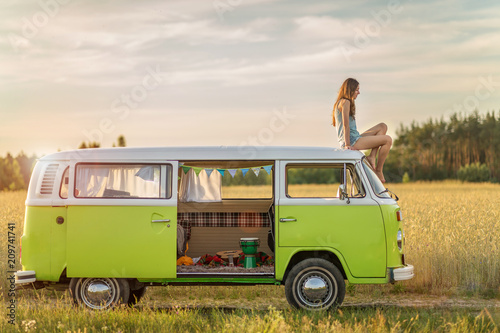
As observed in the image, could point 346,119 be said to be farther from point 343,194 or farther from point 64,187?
point 64,187

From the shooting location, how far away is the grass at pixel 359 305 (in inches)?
307

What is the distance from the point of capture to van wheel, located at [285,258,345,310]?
8.82m

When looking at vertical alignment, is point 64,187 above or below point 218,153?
below

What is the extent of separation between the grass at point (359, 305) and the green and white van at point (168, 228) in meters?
0.48

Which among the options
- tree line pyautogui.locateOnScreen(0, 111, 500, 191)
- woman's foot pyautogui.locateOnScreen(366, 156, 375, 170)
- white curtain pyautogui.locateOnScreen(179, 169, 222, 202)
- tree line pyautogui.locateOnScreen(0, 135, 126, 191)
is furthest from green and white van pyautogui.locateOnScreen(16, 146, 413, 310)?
tree line pyautogui.locateOnScreen(0, 135, 126, 191)

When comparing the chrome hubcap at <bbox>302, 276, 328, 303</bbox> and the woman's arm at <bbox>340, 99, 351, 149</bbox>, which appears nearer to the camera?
the chrome hubcap at <bbox>302, 276, 328, 303</bbox>

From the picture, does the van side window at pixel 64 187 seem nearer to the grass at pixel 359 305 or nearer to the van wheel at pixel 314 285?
the grass at pixel 359 305

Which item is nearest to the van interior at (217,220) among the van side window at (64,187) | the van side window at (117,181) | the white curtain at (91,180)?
the van side window at (117,181)

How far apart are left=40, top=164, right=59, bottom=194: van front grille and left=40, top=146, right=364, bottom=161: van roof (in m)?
0.26

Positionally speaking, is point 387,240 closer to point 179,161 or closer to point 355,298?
point 355,298

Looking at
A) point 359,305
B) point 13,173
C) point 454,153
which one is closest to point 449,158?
point 454,153

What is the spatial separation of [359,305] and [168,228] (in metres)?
3.68

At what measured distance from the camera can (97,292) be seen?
30.0ft

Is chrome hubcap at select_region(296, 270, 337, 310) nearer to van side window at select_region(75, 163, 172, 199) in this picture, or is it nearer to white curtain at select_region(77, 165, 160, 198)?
van side window at select_region(75, 163, 172, 199)
